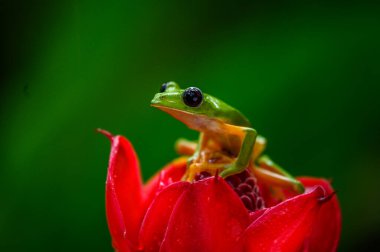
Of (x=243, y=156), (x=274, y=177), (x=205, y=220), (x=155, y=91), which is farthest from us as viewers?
(x=155, y=91)

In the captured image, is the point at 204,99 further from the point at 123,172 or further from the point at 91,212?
the point at 91,212

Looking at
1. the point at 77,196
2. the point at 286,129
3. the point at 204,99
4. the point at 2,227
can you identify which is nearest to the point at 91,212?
the point at 77,196

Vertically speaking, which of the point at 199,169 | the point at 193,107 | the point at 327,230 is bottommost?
the point at 327,230

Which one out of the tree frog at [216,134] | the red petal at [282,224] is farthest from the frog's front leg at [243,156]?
the red petal at [282,224]

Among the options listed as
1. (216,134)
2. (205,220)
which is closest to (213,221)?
(205,220)

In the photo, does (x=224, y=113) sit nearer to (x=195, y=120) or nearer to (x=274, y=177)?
(x=195, y=120)

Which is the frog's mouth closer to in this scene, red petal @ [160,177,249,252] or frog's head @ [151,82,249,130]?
frog's head @ [151,82,249,130]
